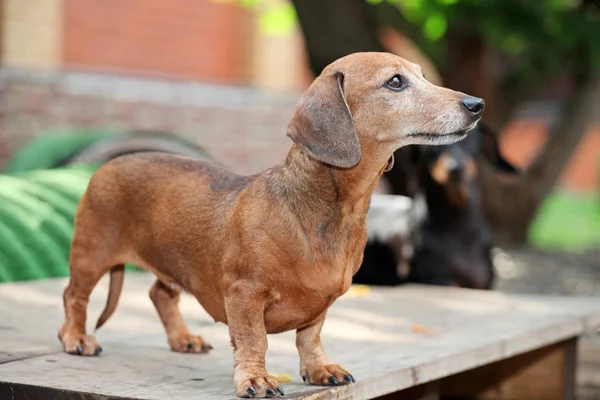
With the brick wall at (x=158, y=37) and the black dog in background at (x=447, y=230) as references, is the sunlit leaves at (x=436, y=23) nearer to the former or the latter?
the black dog in background at (x=447, y=230)

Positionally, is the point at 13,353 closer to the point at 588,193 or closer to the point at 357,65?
the point at 357,65

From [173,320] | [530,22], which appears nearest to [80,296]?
[173,320]

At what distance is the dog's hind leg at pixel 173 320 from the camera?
407cm

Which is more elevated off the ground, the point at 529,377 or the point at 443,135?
the point at 443,135

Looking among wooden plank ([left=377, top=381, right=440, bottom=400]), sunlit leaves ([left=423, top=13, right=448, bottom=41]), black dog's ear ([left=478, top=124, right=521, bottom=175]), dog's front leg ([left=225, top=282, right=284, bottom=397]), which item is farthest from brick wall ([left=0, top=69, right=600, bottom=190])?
dog's front leg ([left=225, top=282, right=284, bottom=397])

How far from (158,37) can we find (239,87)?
165cm

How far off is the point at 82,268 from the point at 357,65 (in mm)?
1341

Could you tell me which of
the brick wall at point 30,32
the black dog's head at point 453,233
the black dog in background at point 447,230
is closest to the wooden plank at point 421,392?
the black dog in background at point 447,230

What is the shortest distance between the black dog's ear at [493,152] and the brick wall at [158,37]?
6527mm

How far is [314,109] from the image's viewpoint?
10.6ft

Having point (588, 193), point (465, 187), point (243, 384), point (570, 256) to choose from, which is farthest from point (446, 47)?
point (588, 193)

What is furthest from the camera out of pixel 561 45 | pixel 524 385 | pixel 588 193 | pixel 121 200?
pixel 588 193

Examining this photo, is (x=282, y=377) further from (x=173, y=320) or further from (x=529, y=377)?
(x=529, y=377)

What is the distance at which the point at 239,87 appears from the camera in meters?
12.6
